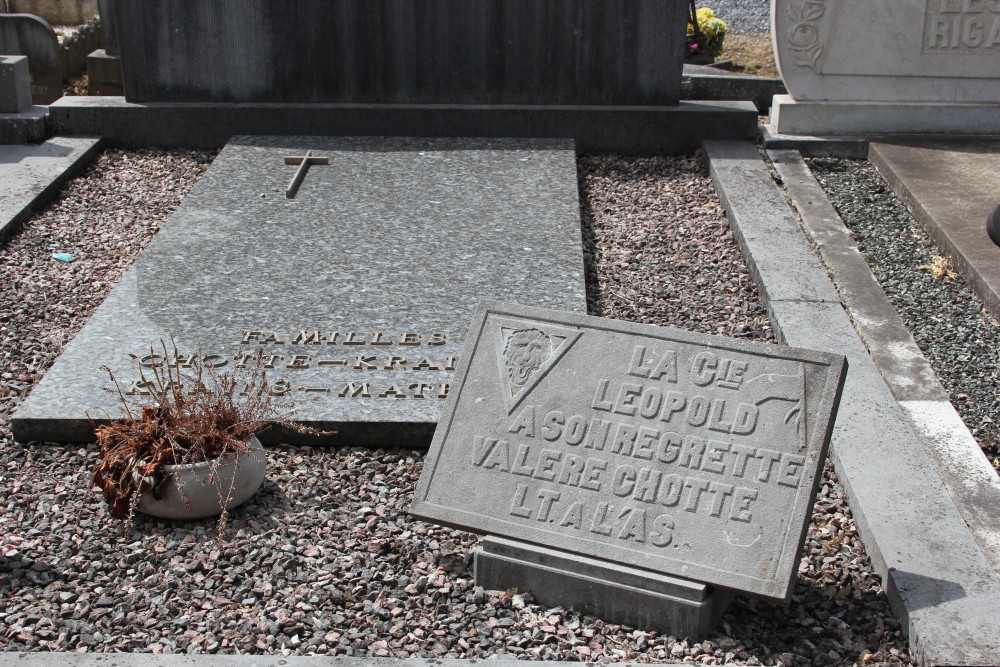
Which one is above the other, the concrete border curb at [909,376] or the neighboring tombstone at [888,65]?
the neighboring tombstone at [888,65]

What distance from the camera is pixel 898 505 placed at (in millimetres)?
3863

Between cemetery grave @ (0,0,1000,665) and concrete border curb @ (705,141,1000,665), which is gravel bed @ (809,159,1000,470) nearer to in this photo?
cemetery grave @ (0,0,1000,665)

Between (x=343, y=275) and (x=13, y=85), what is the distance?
3852 mm

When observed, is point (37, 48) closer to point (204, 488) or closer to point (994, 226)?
point (204, 488)

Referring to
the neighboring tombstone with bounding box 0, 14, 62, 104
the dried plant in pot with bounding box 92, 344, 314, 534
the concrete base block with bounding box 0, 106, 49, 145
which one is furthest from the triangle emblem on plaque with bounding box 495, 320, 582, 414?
the neighboring tombstone with bounding box 0, 14, 62, 104

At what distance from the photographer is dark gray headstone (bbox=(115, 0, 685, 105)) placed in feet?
26.7

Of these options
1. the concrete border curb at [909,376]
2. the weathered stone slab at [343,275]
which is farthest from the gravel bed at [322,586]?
the concrete border curb at [909,376]

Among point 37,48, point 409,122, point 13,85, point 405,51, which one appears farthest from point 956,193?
point 37,48

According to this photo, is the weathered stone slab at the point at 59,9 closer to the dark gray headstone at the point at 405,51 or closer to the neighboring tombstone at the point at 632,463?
the dark gray headstone at the point at 405,51

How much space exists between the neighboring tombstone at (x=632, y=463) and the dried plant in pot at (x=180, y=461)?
723mm

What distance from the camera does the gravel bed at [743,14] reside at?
1499 cm

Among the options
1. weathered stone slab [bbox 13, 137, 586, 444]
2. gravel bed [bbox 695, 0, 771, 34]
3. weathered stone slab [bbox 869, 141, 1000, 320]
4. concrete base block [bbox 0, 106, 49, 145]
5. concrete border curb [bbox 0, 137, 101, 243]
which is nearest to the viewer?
weathered stone slab [bbox 13, 137, 586, 444]

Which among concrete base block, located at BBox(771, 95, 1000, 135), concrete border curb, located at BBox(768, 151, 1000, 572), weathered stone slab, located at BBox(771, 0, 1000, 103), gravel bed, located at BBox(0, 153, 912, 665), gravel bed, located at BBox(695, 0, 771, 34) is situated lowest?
gravel bed, located at BBox(0, 153, 912, 665)

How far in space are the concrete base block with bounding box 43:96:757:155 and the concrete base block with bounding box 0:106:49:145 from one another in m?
0.14
